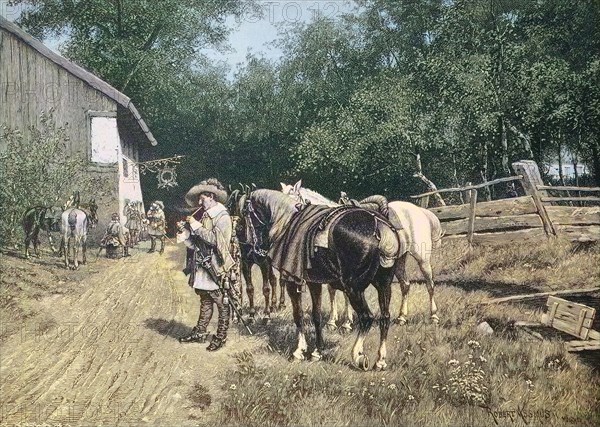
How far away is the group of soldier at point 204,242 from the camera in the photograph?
13.9 feet

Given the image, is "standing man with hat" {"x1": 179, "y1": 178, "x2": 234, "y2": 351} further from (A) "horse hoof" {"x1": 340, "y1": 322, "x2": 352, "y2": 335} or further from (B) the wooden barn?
(A) "horse hoof" {"x1": 340, "y1": 322, "x2": 352, "y2": 335}

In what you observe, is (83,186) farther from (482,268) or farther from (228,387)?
(482,268)

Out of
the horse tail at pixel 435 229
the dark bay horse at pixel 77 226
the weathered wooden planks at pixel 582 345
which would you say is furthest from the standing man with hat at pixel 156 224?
the weathered wooden planks at pixel 582 345

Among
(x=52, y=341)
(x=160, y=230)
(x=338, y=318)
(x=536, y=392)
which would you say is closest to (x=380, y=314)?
(x=338, y=318)

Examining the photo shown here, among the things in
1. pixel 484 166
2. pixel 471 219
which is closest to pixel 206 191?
pixel 484 166

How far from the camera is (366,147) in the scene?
13.9ft

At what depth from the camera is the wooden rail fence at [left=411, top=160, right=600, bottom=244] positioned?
4633 mm

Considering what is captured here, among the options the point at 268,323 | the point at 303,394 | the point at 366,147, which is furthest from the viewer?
the point at 268,323

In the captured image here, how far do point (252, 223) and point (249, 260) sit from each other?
686 mm

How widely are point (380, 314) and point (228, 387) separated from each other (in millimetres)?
1226

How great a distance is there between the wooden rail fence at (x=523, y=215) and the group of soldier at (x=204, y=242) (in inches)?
64.0

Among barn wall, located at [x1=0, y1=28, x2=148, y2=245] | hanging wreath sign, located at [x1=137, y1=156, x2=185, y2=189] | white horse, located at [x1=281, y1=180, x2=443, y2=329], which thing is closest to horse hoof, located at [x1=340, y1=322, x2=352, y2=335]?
white horse, located at [x1=281, y1=180, x2=443, y2=329]

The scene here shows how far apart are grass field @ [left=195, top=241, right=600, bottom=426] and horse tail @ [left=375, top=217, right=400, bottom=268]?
51 centimetres

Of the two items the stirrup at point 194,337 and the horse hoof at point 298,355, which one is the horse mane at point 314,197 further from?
the stirrup at point 194,337
